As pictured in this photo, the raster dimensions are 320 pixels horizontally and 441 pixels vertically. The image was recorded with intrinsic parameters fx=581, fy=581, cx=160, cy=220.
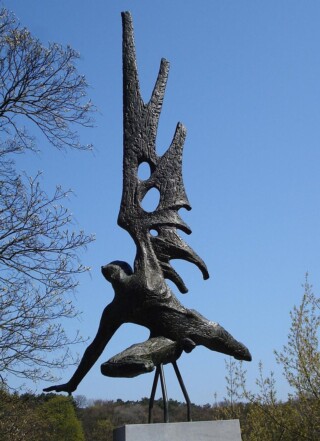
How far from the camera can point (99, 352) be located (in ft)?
18.7

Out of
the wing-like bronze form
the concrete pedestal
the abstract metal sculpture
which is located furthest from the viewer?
the wing-like bronze form

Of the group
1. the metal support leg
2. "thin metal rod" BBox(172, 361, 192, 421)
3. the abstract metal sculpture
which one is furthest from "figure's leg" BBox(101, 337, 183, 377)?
"thin metal rod" BBox(172, 361, 192, 421)

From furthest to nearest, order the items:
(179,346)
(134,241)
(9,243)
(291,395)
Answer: (291,395) → (9,243) → (134,241) → (179,346)

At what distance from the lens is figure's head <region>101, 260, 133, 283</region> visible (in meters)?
5.67

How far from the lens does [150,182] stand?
6.22 meters

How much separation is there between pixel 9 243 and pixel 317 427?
5762mm

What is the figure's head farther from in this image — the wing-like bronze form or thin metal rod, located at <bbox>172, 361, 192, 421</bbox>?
thin metal rod, located at <bbox>172, 361, 192, 421</bbox>

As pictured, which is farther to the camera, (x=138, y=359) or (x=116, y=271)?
(x=116, y=271)

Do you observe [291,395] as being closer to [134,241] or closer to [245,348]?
[245,348]

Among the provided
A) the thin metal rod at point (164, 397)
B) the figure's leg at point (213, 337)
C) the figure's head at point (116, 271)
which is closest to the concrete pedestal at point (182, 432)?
the thin metal rod at point (164, 397)

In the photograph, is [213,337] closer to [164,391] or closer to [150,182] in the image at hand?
[164,391]

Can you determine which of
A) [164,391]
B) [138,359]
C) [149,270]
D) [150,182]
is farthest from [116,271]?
[164,391]

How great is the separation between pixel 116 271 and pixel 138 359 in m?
0.99

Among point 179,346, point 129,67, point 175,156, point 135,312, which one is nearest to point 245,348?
point 179,346
